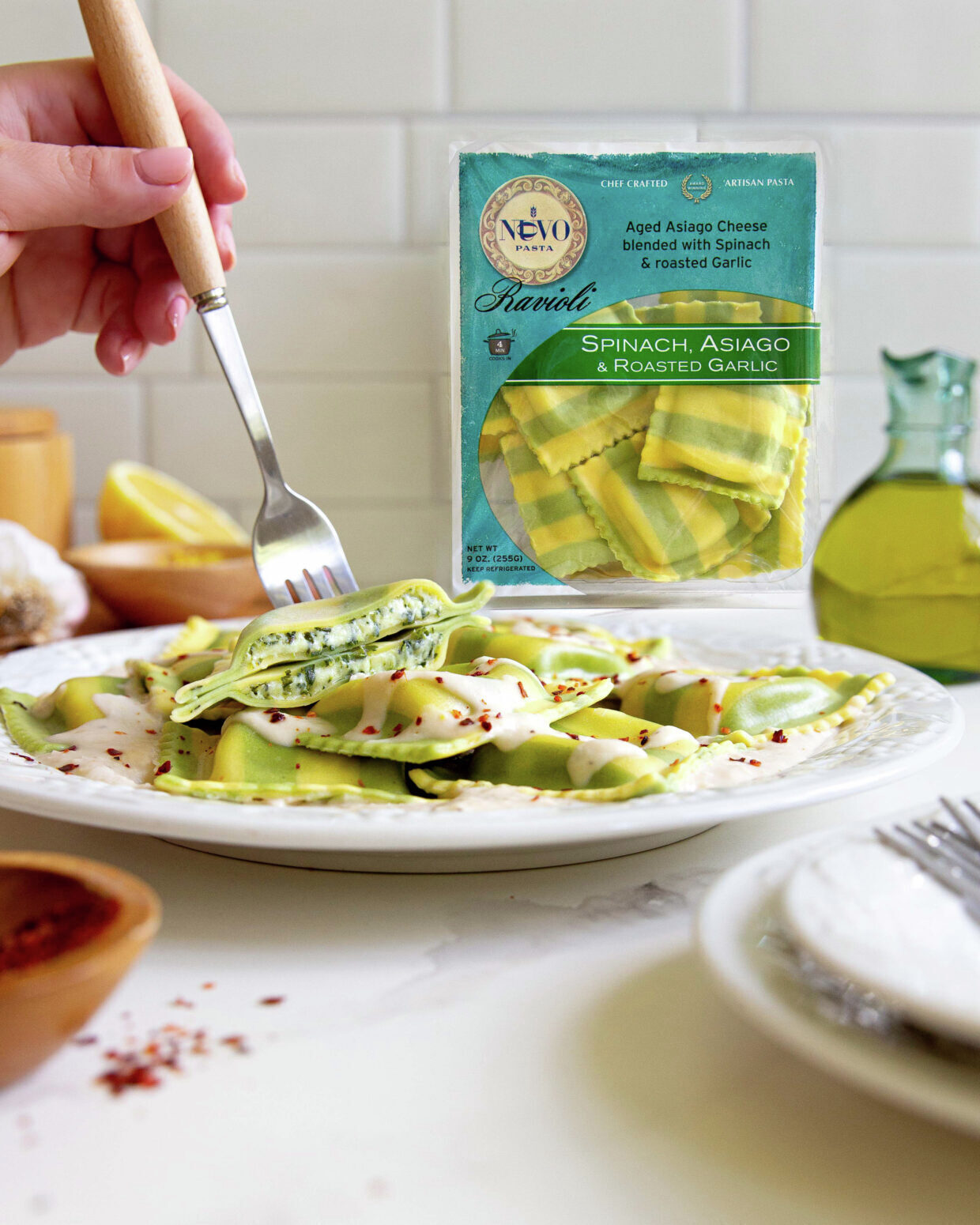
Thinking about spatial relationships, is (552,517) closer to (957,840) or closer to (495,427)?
(495,427)

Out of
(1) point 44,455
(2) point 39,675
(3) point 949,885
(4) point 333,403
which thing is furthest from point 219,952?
(4) point 333,403

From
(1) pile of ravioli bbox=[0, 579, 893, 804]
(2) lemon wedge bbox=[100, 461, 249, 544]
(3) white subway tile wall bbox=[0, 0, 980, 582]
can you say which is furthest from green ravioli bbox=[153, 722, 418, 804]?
(3) white subway tile wall bbox=[0, 0, 980, 582]

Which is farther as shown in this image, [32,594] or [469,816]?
[32,594]

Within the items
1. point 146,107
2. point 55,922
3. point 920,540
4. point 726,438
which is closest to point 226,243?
point 146,107

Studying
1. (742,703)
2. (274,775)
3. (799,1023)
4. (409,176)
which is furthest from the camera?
(409,176)

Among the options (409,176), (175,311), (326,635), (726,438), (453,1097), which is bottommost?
(453,1097)

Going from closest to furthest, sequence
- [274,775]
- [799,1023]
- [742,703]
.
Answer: [799,1023] < [274,775] < [742,703]

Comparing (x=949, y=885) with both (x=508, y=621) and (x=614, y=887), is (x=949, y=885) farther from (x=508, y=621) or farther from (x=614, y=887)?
(x=508, y=621)
